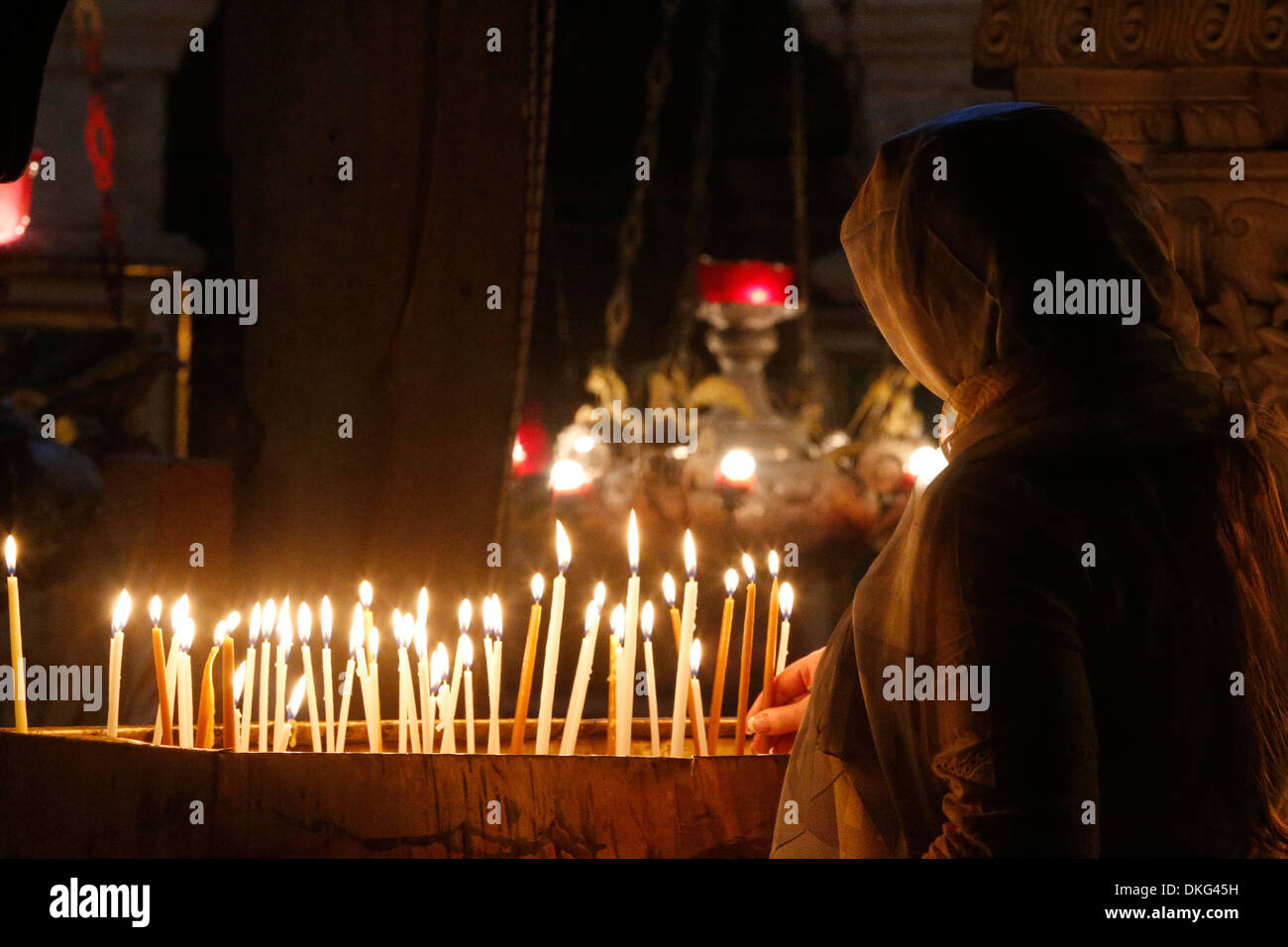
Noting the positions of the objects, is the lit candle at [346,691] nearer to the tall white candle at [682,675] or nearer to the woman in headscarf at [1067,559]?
the tall white candle at [682,675]

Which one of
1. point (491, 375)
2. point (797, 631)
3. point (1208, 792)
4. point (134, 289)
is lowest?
point (1208, 792)

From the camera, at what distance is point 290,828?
4.71 ft

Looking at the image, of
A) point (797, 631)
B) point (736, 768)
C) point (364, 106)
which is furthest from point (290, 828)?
point (797, 631)

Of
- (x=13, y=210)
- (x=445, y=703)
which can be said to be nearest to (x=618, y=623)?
(x=445, y=703)

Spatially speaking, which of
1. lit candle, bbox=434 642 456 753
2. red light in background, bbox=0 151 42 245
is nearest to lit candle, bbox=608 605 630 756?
lit candle, bbox=434 642 456 753

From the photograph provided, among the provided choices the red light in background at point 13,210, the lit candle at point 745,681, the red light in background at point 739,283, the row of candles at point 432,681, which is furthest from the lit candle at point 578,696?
the red light in background at point 739,283

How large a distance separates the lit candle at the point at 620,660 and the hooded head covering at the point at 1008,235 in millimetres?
664

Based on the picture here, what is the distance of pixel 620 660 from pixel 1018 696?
755 millimetres

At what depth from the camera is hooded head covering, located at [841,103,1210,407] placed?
1.25m

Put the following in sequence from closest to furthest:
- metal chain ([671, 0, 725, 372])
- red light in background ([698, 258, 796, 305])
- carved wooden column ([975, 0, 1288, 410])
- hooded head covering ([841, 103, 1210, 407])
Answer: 1. hooded head covering ([841, 103, 1210, 407])
2. carved wooden column ([975, 0, 1288, 410])
3. metal chain ([671, 0, 725, 372])
4. red light in background ([698, 258, 796, 305])

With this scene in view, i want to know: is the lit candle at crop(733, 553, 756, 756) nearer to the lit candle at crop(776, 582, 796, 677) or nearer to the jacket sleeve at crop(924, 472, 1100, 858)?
the lit candle at crop(776, 582, 796, 677)

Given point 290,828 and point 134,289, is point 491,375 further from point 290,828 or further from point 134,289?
point 134,289

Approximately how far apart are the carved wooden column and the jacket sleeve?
1460mm

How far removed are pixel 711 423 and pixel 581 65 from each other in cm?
285
